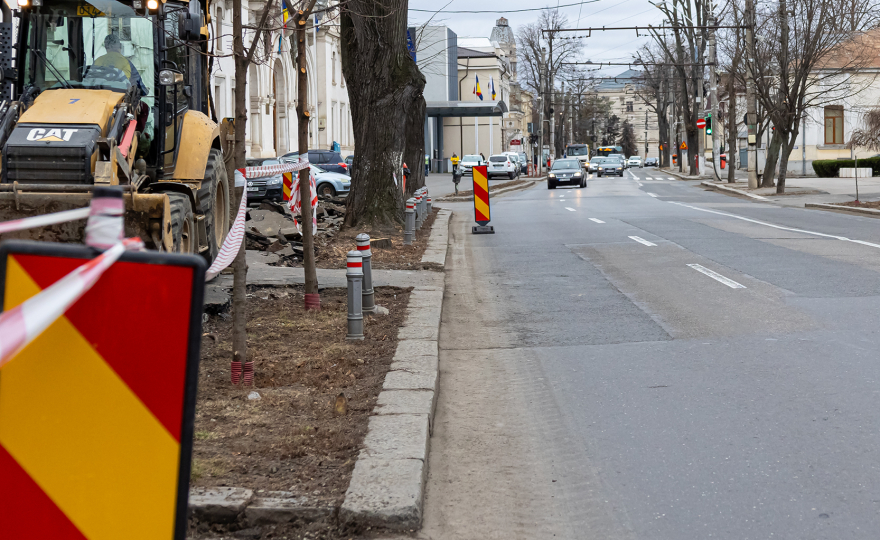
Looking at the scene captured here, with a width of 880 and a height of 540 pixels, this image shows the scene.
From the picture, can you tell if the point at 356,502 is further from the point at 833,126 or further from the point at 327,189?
the point at 833,126

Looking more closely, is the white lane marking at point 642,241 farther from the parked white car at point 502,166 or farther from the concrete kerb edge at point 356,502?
the parked white car at point 502,166

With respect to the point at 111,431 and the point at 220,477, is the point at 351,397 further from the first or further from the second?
the point at 111,431

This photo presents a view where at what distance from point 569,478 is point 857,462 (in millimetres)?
1420

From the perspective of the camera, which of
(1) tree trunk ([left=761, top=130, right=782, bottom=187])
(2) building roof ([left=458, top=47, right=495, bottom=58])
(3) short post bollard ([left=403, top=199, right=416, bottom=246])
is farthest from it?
(2) building roof ([left=458, top=47, right=495, bottom=58])

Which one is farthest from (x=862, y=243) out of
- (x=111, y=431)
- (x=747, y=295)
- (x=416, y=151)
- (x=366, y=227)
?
(x=111, y=431)

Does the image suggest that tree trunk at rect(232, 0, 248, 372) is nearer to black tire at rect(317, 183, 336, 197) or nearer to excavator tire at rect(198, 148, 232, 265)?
excavator tire at rect(198, 148, 232, 265)

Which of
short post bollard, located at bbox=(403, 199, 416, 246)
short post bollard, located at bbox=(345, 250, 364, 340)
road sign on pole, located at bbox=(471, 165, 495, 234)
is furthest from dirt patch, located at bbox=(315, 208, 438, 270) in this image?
short post bollard, located at bbox=(345, 250, 364, 340)

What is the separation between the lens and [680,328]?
8.70 meters

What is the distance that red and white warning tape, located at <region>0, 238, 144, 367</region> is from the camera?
1744 mm

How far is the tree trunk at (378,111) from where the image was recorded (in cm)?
1756

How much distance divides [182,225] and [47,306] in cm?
777

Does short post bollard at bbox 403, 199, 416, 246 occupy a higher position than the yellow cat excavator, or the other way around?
the yellow cat excavator

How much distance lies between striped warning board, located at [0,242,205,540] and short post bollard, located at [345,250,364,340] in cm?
574

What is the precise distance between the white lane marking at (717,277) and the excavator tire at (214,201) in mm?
5658
